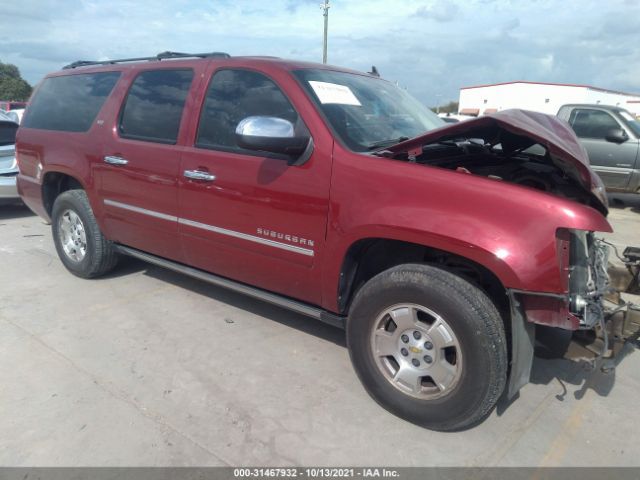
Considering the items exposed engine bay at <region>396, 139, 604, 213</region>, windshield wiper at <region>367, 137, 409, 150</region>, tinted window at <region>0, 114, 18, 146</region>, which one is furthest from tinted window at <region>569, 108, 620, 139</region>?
tinted window at <region>0, 114, 18, 146</region>

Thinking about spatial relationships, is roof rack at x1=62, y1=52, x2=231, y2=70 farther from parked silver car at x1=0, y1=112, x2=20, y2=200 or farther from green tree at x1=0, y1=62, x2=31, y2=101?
green tree at x1=0, y1=62, x2=31, y2=101

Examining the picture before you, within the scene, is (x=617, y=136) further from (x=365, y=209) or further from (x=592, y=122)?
(x=365, y=209)

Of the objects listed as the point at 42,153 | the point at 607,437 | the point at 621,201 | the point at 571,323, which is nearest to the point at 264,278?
the point at 571,323

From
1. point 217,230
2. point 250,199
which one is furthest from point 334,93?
point 217,230

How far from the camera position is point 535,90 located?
126ft

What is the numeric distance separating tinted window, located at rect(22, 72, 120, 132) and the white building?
104 feet

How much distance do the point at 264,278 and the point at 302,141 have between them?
3.15 ft

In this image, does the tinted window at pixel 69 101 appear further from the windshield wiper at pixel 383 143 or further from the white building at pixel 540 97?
the white building at pixel 540 97

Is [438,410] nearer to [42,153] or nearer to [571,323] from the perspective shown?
[571,323]

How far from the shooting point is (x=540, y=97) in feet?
125

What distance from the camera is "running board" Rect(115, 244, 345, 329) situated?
299 cm

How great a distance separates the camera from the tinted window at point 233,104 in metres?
3.08

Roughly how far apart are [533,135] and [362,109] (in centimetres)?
121

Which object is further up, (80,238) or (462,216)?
(462,216)
